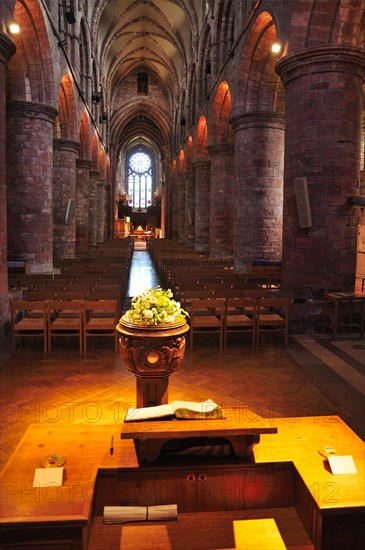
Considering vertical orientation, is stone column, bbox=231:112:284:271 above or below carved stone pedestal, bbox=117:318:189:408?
above

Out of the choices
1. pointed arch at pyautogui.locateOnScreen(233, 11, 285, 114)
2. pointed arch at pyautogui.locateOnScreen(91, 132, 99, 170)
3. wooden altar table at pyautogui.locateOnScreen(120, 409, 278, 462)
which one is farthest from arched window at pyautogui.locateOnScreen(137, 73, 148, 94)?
wooden altar table at pyautogui.locateOnScreen(120, 409, 278, 462)

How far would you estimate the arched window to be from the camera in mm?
39469

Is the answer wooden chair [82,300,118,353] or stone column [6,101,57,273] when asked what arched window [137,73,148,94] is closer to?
stone column [6,101,57,273]

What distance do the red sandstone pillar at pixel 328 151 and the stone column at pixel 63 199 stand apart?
1001 centimetres

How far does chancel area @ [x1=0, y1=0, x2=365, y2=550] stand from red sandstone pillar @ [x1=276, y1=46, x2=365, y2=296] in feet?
0.12

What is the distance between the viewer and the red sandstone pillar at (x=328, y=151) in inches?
349

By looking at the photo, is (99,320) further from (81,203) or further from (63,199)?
(81,203)

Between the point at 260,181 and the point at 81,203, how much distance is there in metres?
10.6

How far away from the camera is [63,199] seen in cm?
1719

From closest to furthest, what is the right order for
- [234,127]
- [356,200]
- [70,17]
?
[356,200], [234,127], [70,17]

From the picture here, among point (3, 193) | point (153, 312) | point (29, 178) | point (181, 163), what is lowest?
point (153, 312)

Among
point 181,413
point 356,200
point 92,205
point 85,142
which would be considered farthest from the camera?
point 92,205

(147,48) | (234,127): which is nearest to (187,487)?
(234,127)

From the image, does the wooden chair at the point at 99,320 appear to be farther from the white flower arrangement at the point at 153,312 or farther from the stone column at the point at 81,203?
the stone column at the point at 81,203
